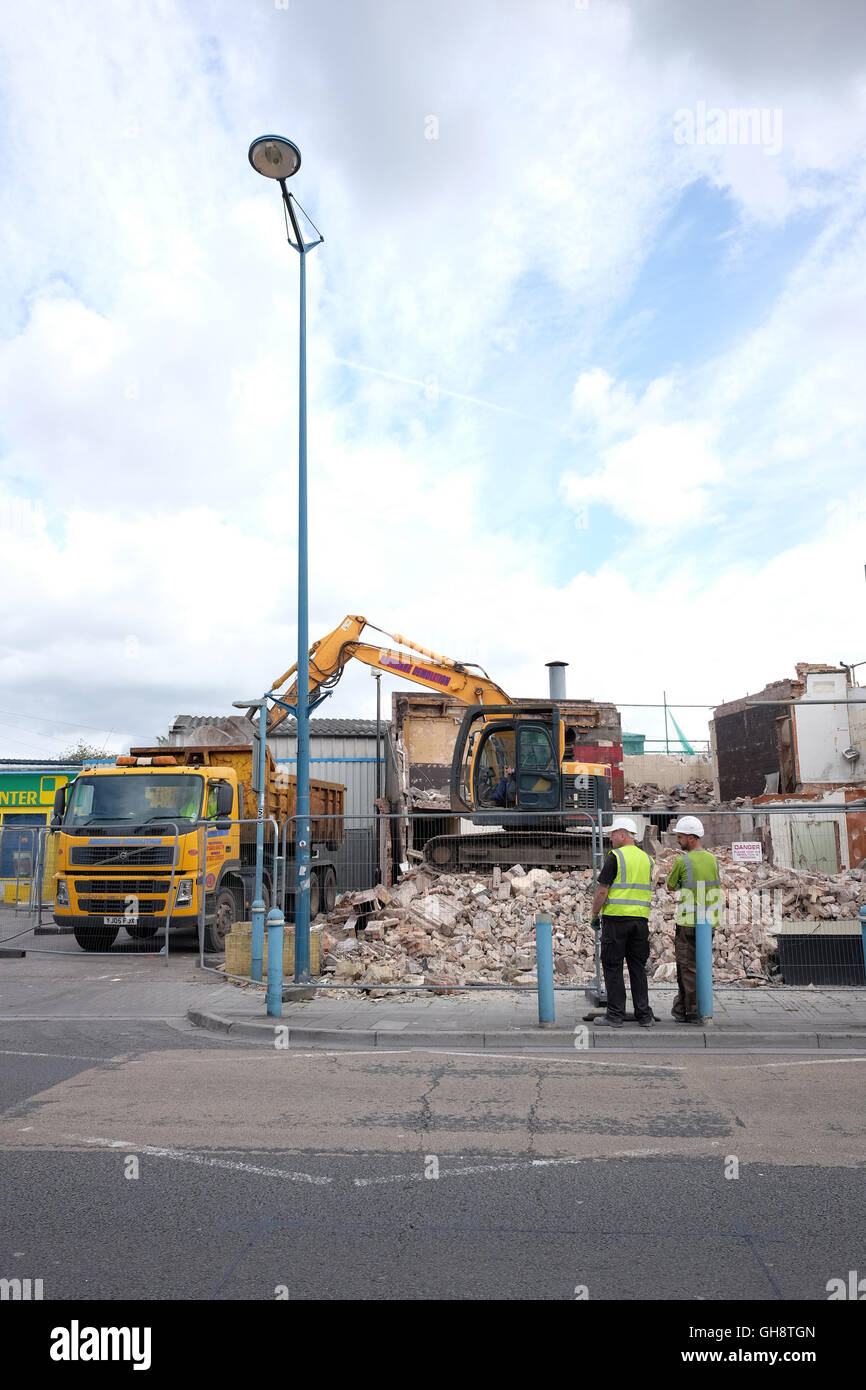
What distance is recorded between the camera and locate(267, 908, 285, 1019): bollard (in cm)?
973

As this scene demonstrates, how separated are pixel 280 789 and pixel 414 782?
4862 mm

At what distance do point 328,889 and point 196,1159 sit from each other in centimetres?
1493

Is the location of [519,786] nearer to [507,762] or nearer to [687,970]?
[507,762]

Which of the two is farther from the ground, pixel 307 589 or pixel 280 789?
pixel 307 589

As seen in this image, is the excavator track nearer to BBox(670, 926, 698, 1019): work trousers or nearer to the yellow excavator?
the yellow excavator

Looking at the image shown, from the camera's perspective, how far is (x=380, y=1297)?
366 cm

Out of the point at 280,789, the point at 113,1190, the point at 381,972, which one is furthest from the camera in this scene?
the point at 280,789

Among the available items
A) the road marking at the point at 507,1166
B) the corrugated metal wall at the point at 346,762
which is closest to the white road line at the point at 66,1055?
the road marking at the point at 507,1166

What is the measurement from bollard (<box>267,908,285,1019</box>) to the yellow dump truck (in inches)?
169

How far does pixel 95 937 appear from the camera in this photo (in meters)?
15.9

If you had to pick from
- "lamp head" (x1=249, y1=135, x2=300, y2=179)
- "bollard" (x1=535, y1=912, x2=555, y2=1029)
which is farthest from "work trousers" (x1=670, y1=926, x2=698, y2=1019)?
"lamp head" (x1=249, y1=135, x2=300, y2=179)

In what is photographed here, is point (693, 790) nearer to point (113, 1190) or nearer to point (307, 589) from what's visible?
point (307, 589)
